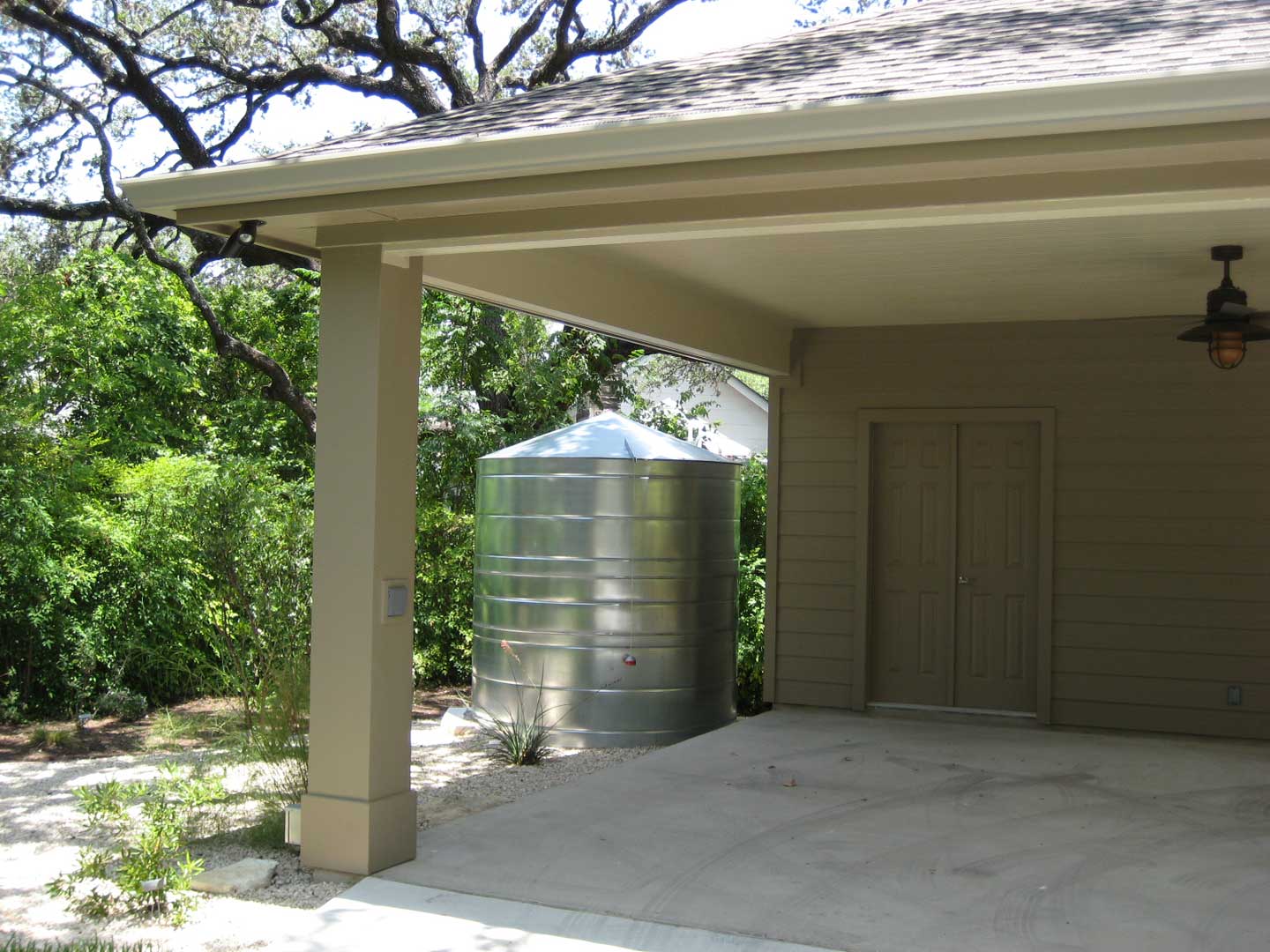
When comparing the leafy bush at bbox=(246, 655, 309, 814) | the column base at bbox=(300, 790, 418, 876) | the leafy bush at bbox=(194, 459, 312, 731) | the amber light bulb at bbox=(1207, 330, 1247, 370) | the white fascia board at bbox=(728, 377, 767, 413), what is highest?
the white fascia board at bbox=(728, 377, 767, 413)

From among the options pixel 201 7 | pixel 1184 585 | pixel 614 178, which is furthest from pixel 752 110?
pixel 201 7

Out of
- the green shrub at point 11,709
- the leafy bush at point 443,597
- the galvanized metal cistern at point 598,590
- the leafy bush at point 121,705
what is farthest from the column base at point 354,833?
the leafy bush at point 443,597

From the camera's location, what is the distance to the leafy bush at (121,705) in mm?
7711

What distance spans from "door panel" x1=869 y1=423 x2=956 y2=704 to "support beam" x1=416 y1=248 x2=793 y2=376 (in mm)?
1036

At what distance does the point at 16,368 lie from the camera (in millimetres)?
8195

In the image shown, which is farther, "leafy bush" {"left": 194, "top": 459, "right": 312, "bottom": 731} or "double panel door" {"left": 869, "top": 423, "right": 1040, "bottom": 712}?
"double panel door" {"left": 869, "top": 423, "right": 1040, "bottom": 712}

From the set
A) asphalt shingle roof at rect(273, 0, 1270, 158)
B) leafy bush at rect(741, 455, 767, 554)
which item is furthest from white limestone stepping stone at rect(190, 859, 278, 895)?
leafy bush at rect(741, 455, 767, 554)

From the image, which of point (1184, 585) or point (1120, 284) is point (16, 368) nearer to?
point (1120, 284)

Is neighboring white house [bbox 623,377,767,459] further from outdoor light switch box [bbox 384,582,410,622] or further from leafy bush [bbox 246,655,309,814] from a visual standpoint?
outdoor light switch box [bbox 384,582,410,622]

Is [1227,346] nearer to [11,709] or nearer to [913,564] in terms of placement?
[913,564]

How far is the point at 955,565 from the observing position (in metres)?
8.01

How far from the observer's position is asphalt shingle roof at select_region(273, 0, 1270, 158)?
3.43m

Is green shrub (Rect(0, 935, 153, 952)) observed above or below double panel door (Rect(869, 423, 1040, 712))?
below

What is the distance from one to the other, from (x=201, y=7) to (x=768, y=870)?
11.9 meters
